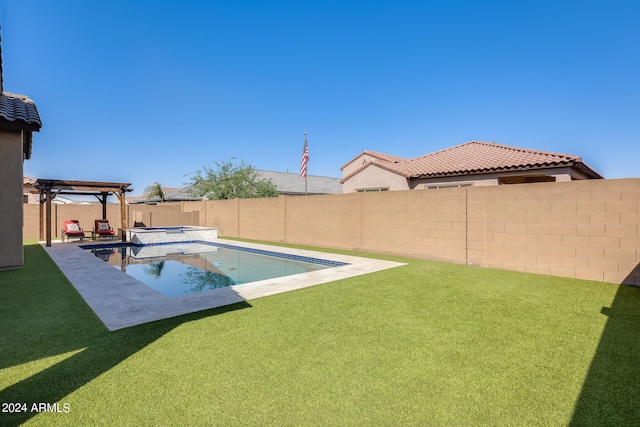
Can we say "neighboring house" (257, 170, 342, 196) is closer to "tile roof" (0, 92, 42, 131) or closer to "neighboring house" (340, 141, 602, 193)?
"neighboring house" (340, 141, 602, 193)

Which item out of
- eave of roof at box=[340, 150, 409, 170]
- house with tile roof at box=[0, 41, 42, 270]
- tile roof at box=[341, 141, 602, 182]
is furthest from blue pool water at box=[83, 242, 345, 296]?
eave of roof at box=[340, 150, 409, 170]

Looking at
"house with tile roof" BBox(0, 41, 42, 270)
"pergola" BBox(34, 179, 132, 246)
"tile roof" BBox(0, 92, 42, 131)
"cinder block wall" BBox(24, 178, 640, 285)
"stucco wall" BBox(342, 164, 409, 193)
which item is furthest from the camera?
"stucco wall" BBox(342, 164, 409, 193)

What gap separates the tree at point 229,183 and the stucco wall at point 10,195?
21672 mm

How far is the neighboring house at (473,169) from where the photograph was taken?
1263cm

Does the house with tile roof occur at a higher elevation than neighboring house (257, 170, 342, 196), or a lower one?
lower

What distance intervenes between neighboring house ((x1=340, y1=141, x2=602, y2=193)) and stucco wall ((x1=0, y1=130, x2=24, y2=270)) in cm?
1512

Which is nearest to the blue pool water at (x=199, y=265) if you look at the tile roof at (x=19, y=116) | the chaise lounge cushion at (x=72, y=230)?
the chaise lounge cushion at (x=72, y=230)

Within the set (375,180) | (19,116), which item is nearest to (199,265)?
(19,116)

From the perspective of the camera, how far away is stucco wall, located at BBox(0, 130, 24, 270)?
7.79 m

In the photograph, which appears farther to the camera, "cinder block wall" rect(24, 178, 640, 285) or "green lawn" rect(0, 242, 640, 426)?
"cinder block wall" rect(24, 178, 640, 285)

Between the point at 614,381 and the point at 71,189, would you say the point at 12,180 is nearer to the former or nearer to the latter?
the point at 71,189

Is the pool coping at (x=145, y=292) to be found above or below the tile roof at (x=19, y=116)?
below

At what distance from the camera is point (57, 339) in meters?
3.93

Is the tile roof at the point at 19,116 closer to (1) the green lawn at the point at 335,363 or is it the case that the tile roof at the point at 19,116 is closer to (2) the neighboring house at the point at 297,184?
(1) the green lawn at the point at 335,363
